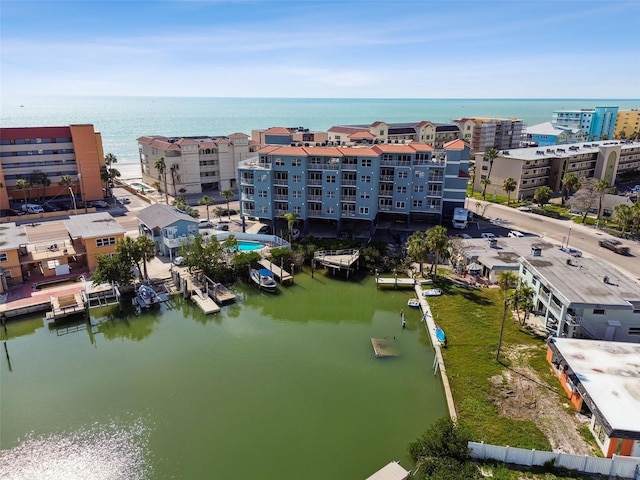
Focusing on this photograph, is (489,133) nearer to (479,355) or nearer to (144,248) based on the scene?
(479,355)

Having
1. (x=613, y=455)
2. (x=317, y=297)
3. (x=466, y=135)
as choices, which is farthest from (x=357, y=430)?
(x=466, y=135)

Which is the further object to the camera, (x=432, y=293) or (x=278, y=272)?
(x=278, y=272)

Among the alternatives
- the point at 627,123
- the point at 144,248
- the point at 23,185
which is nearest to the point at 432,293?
the point at 144,248

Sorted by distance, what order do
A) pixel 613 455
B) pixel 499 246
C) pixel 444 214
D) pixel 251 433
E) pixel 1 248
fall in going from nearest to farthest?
pixel 613 455 < pixel 251 433 < pixel 1 248 < pixel 499 246 < pixel 444 214

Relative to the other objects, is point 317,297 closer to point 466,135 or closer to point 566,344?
point 566,344

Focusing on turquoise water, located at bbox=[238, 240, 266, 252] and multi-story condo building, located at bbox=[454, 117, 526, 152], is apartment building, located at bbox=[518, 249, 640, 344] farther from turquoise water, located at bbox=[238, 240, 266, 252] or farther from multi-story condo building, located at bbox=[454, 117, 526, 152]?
multi-story condo building, located at bbox=[454, 117, 526, 152]
